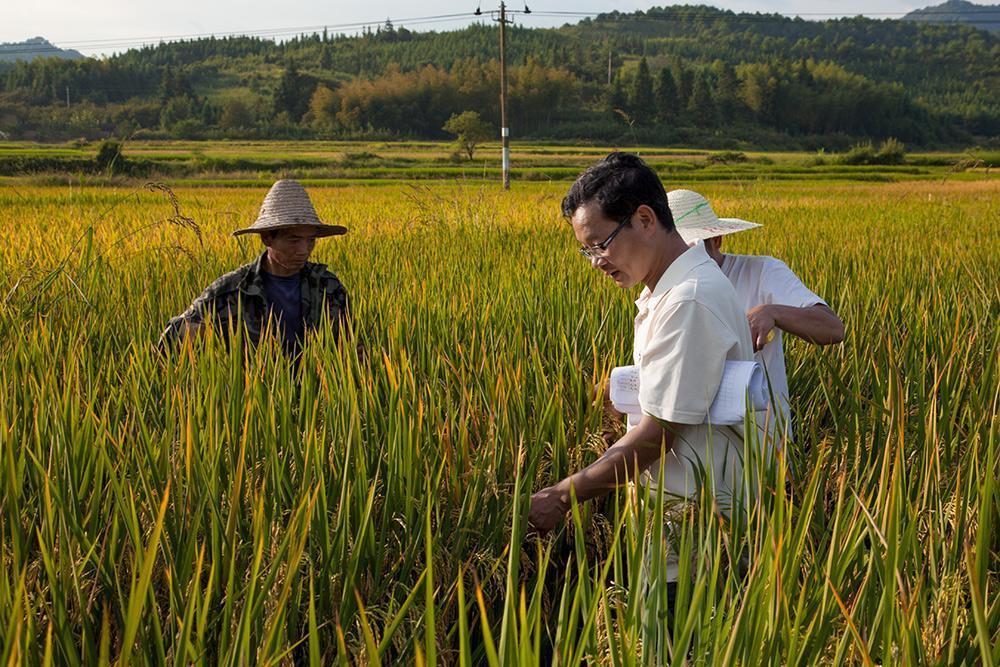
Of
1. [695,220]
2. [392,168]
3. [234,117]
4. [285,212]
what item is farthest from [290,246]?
[234,117]

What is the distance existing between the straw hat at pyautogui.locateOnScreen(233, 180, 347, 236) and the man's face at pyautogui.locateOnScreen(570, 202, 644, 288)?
164 centimetres

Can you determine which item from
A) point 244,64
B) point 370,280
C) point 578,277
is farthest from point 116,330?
point 244,64

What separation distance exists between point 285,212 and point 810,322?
1.83m

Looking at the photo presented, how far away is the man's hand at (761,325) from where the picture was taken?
75.7 inches

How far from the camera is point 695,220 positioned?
6.96 ft

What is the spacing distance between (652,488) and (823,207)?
36.2 feet

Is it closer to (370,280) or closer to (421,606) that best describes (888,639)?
(421,606)

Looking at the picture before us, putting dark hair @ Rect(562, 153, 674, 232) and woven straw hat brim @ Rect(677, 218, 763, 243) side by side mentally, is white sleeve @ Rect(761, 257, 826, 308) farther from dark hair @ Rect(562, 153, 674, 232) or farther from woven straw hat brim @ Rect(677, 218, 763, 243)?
dark hair @ Rect(562, 153, 674, 232)

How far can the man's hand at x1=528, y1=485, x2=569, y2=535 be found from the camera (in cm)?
148

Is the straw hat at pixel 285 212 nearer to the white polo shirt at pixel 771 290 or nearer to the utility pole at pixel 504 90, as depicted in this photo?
the white polo shirt at pixel 771 290

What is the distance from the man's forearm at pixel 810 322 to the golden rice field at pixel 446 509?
0.30 feet

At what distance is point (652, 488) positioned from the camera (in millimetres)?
1478

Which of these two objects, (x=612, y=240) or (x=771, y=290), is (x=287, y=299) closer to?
(x=771, y=290)

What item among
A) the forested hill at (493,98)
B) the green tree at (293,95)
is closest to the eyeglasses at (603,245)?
the forested hill at (493,98)
